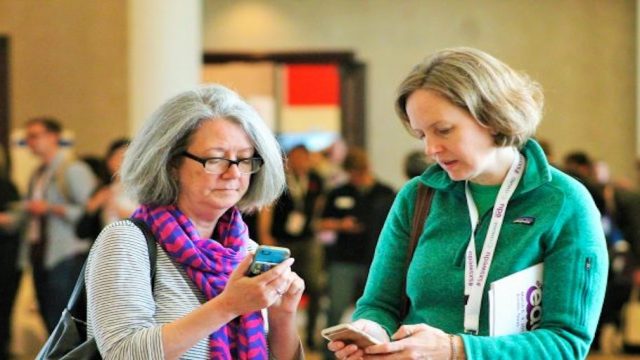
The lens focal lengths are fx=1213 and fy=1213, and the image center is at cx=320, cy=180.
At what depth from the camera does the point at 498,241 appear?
9.00ft

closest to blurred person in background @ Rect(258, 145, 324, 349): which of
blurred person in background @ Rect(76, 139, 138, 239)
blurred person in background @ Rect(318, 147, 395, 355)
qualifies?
blurred person in background @ Rect(318, 147, 395, 355)

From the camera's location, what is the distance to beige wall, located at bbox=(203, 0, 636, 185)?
17172 mm

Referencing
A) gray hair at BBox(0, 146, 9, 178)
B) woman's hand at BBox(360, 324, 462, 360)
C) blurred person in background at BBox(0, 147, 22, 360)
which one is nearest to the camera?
woman's hand at BBox(360, 324, 462, 360)

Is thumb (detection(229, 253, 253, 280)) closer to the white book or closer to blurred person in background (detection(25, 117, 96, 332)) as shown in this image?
the white book

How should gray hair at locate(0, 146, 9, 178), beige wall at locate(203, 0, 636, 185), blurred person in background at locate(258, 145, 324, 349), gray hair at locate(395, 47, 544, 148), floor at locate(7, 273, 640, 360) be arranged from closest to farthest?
gray hair at locate(395, 47, 544, 148) → gray hair at locate(0, 146, 9, 178) → floor at locate(7, 273, 640, 360) → blurred person in background at locate(258, 145, 324, 349) → beige wall at locate(203, 0, 636, 185)

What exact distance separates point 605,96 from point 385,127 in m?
3.15

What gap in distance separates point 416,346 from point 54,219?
6.09 metres

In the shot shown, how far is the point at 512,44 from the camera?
17281mm

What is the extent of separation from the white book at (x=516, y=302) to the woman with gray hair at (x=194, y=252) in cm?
45

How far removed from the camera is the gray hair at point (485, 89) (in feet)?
8.80

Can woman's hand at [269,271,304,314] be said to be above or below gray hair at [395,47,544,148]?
below

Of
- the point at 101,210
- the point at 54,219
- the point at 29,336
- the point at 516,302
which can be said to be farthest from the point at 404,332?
the point at 29,336

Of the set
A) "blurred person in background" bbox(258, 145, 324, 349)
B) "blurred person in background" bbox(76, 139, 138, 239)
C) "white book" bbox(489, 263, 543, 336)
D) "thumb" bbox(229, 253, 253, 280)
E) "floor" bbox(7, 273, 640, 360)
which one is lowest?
"floor" bbox(7, 273, 640, 360)

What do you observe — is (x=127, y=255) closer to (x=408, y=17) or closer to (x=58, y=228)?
(x=58, y=228)
